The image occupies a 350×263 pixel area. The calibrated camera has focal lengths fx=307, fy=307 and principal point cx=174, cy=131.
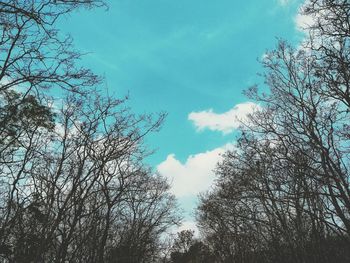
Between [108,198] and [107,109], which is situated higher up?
[107,109]

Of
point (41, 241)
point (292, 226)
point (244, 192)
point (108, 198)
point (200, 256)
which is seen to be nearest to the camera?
point (41, 241)

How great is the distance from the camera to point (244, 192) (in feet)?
48.7

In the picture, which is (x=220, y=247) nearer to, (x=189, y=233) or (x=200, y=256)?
(x=200, y=256)

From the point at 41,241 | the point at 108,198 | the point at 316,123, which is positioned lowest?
the point at 41,241

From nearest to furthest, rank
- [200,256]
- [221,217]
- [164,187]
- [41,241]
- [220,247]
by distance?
[41,241] → [221,217] → [164,187] → [220,247] → [200,256]

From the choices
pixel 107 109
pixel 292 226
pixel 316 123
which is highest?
pixel 107 109

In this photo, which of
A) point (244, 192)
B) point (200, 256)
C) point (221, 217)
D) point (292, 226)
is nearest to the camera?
point (244, 192)

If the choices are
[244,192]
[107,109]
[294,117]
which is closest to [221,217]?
[244,192]

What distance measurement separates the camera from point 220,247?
31.1 meters

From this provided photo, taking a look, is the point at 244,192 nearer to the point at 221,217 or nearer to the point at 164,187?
the point at 221,217

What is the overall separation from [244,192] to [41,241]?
31.6 ft

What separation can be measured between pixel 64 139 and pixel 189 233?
3488cm

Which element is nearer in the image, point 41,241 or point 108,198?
point 41,241

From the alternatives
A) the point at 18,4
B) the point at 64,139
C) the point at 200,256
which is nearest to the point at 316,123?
the point at 64,139
